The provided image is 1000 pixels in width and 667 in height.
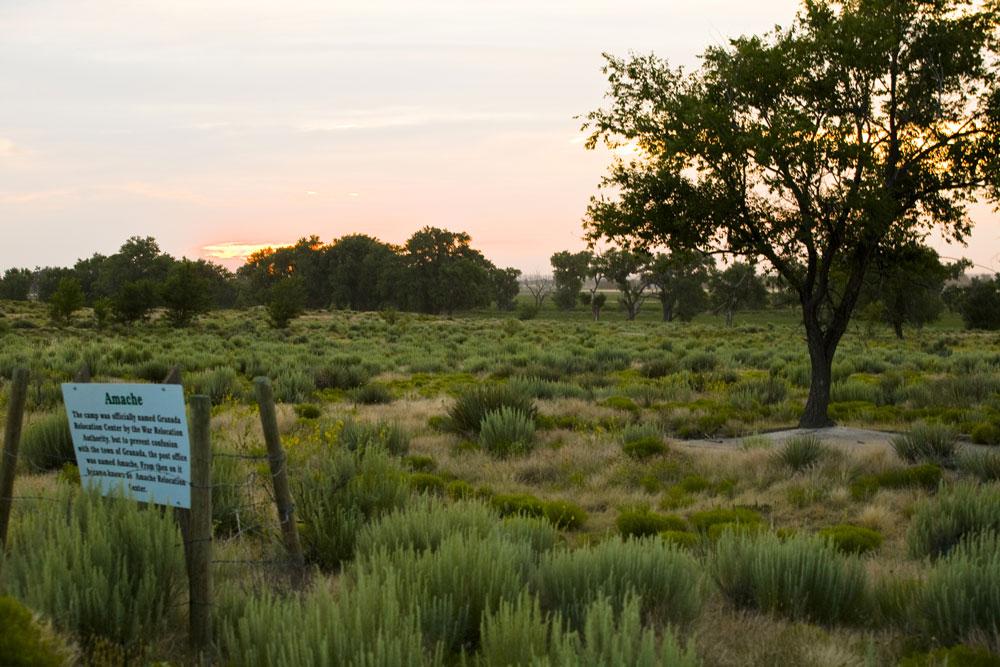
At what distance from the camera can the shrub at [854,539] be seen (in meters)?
7.59

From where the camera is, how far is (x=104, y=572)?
5020mm

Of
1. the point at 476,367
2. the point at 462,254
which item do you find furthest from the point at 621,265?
the point at 476,367

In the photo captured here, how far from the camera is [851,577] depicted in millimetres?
6020

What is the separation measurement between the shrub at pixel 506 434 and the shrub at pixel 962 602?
718 cm

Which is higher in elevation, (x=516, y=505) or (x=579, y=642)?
(x=579, y=642)

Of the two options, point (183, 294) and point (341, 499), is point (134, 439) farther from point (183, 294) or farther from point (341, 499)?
point (183, 294)

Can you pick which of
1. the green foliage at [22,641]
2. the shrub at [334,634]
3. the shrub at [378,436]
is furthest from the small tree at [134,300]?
the green foliage at [22,641]

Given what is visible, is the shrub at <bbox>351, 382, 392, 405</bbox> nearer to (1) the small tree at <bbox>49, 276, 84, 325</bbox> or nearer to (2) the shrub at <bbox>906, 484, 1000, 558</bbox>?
(2) the shrub at <bbox>906, 484, 1000, 558</bbox>

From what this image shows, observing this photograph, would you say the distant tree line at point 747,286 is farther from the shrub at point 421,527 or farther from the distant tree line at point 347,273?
the distant tree line at point 347,273

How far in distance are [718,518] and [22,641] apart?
22.6 ft

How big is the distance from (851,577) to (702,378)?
1686 centimetres

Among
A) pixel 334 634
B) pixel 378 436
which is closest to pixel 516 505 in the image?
pixel 378 436

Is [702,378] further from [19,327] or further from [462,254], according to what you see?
[462,254]

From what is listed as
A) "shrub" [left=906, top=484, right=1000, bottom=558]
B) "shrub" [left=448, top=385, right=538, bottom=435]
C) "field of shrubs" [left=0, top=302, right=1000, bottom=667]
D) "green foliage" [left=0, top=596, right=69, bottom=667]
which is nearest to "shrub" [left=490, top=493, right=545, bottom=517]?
"field of shrubs" [left=0, top=302, right=1000, bottom=667]
